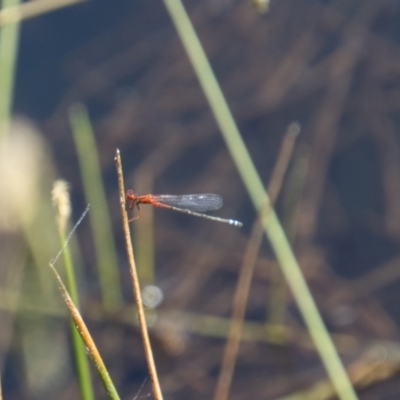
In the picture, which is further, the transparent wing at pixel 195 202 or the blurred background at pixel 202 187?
the blurred background at pixel 202 187

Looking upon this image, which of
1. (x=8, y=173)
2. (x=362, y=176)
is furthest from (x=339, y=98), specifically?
(x=8, y=173)

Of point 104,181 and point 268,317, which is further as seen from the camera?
point 104,181

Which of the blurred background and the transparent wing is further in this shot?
the blurred background

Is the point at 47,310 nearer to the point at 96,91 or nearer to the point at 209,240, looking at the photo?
the point at 209,240

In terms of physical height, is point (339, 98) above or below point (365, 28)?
below

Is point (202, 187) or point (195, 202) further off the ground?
point (202, 187)

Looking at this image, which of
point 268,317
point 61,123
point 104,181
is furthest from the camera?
point 61,123

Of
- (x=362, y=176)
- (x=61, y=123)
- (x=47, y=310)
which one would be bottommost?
(x=47, y=310)

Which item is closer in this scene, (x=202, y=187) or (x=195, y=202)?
(x=195, y=202)
